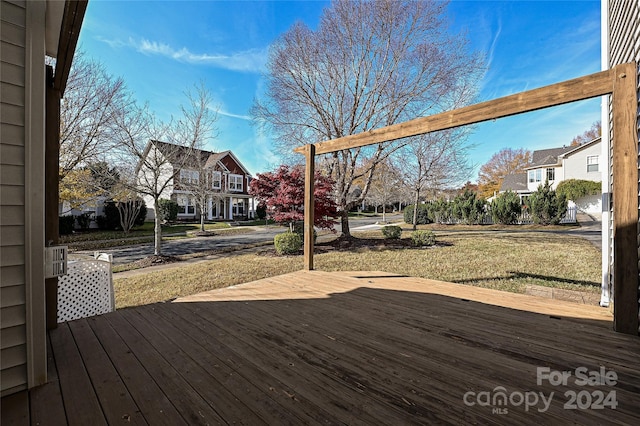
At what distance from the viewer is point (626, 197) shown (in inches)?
83.4

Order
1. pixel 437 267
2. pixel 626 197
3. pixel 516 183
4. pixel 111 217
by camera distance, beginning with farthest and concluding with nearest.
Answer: pixel 516 183
pixel 111 217
pixel 437 267
pixel 626 197

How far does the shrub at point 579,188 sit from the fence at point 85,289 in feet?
69.8

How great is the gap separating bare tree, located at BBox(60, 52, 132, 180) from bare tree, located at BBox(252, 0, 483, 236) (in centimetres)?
405

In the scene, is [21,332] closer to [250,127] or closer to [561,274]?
[561,274]

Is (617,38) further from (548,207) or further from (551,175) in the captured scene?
(551,175)

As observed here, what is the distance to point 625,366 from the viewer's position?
173 cm

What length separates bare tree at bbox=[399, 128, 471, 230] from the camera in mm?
10219

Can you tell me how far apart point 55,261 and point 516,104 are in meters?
3.85

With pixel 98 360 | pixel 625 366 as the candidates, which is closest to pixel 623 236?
pixel 625 366

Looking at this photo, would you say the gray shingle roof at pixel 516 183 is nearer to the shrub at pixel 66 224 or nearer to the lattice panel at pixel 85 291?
the lattice panel at pixel 85 291

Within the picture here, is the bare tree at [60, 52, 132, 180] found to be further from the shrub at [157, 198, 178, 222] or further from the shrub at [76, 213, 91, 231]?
the shrub at [157, 198, 178, 222]

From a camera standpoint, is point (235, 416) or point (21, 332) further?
point (21, 332)

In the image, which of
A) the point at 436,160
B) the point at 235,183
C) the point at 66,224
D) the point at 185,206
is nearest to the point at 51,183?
the point at 436,160

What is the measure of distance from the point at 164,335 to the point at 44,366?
0.72 metres
